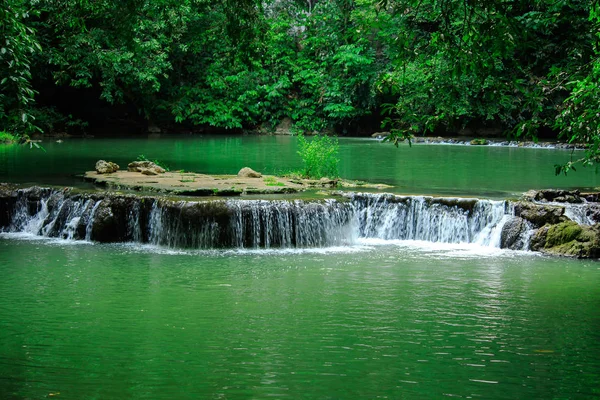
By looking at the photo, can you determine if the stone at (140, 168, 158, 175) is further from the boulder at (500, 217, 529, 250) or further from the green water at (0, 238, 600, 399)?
the boulder at (500, 217, 529, 250)

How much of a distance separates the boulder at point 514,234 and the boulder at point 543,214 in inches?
5.4

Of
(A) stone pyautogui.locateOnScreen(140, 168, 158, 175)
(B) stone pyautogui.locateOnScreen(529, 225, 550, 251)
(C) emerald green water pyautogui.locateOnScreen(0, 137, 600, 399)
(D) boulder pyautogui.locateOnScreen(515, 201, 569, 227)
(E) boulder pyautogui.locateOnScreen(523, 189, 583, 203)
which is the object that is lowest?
(C) emerald green water pyautogui.locateOnScreen(0, 137, 600, 399)

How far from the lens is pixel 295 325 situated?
7891 mm

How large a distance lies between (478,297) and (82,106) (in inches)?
1165

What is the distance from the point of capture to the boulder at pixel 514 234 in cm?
1299

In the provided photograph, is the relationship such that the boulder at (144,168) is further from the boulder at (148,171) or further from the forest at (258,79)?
the forest at (258,79)

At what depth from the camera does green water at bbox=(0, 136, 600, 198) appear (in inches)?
687

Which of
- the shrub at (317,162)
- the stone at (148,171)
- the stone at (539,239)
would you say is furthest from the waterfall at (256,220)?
the shrub at (317,162)

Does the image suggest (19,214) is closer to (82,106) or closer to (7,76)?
(7,76)

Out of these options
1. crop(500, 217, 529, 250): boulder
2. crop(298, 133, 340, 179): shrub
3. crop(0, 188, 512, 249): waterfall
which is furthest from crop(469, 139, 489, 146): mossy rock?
crop(500, 217, 529, 250): boulder

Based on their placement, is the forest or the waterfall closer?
the waterfall

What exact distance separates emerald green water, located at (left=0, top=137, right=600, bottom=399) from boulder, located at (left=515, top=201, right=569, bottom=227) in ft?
2.66

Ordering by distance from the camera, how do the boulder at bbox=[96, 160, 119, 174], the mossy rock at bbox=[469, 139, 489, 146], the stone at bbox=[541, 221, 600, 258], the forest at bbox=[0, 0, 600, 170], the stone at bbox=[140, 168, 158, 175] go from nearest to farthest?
the stone at bbox=[541, 221, 600, 258], the stone at bbox=[140, 168, 158, 175], the boulder at bbox=[96, 160, 119, 174], the forest at bbox=[0, 0, 600, 170], the mossy rock at bbox=[469, 139, 489, 146]

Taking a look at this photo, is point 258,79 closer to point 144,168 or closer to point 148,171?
point 144,168
